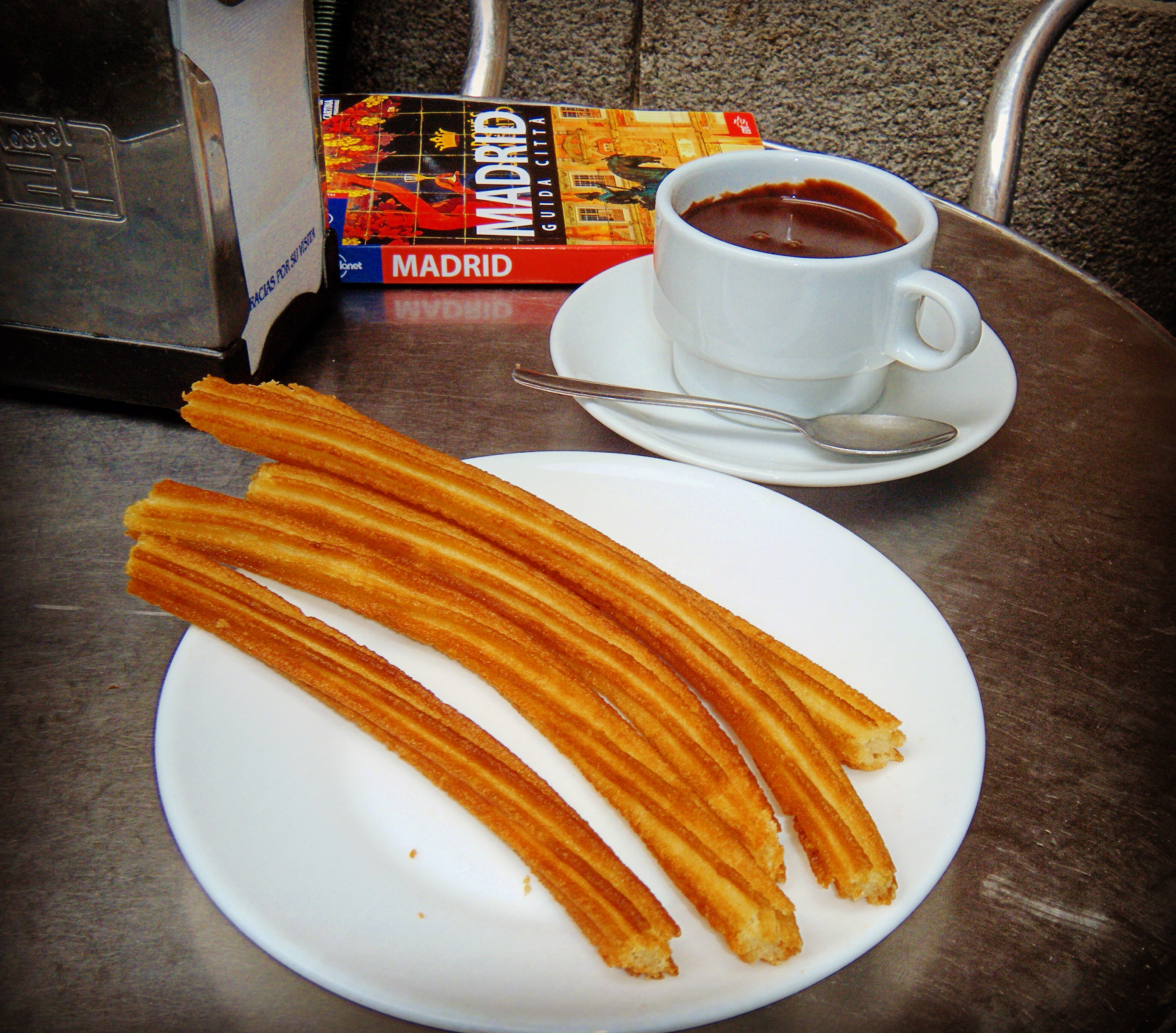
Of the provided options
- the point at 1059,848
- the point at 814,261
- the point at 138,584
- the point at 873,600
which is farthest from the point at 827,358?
the point at 138,584

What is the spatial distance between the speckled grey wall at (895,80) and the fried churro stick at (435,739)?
1262 millimetres

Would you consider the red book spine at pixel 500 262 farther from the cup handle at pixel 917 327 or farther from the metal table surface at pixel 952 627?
the cup handle at pixel 917 327

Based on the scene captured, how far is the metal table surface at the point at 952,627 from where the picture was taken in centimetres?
39

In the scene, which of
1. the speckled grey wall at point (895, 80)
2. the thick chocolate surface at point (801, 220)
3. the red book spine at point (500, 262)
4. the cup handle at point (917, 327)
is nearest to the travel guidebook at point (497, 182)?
the red book spine at point (500, 262)

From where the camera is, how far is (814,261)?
0.58 meters

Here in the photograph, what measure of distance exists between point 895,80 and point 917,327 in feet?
3.67

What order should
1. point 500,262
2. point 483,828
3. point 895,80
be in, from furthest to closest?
1. point 895,80
2. point 500,262
3. point 483,828

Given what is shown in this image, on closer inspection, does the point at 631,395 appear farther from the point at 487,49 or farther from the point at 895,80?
the point at 895,80

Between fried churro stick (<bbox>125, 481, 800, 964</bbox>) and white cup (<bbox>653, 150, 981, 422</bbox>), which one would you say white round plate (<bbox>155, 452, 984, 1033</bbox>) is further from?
white cup (<bbox>653, 150, 981, 422</bbox>)

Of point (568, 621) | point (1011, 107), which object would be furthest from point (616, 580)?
point (1011, 107)

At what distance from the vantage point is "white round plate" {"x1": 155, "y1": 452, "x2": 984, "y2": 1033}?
34cm

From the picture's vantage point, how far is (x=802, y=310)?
599 millimetres

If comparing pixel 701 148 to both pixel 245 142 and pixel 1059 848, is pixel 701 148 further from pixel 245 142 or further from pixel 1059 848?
pixel 1059 848

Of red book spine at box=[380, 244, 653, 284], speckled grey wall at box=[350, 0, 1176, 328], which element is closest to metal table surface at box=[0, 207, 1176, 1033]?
red book spine at box=[380, 244, 653, 284]
